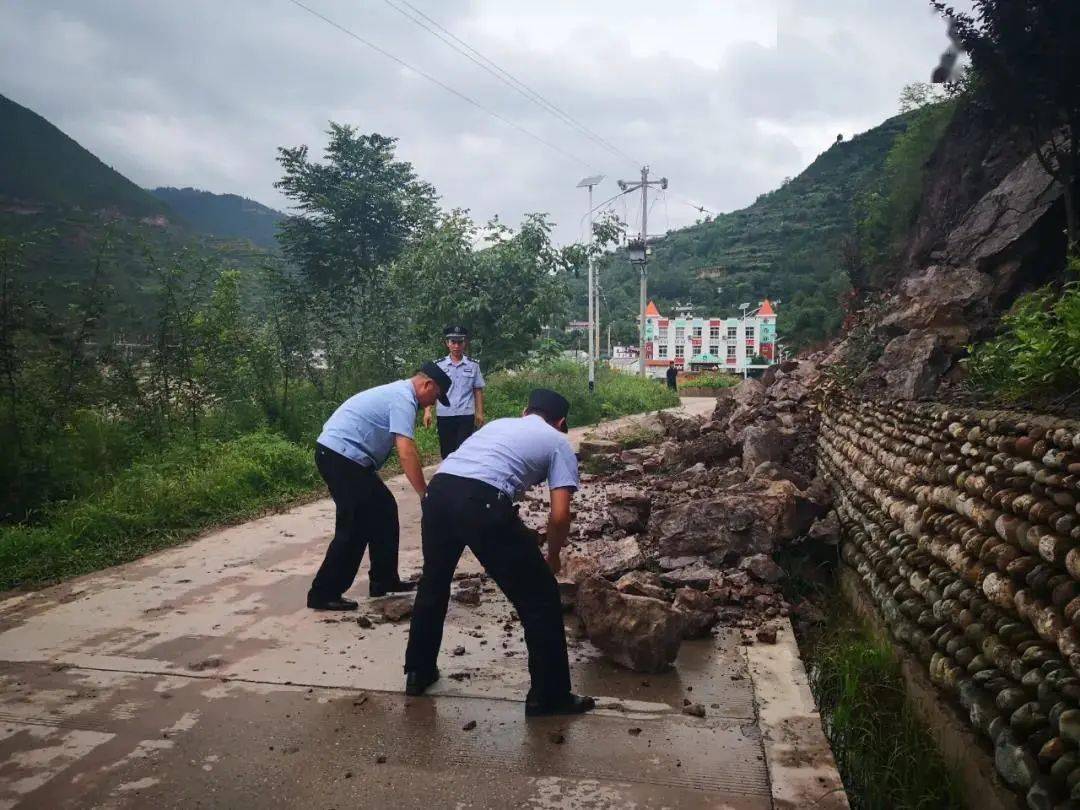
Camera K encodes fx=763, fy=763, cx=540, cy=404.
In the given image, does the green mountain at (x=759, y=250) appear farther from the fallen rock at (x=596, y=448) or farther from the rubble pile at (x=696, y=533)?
the rubble pile at (x=696, y=533)

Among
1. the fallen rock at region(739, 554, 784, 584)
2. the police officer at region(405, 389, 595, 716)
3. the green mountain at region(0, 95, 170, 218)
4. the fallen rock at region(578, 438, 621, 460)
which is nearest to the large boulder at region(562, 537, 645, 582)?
the fallen rock at region(739, 554, 784, 584)

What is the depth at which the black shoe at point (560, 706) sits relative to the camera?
3.39 metres

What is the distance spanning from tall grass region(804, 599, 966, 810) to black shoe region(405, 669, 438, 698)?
1.89 m

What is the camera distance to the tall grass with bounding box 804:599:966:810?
3.08 meters

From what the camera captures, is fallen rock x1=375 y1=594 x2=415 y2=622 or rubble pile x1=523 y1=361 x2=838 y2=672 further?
fallen rock x1=375 y1=594 x2=415 y2=622

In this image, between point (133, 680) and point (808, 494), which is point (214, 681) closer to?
point (133, 680)

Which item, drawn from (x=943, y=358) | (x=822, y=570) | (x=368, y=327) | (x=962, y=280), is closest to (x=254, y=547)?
(x=822, y=570)

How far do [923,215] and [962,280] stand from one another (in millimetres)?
5395

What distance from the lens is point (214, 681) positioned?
12.3ft

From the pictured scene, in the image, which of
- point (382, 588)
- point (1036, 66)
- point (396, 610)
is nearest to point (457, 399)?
point (382, 588)

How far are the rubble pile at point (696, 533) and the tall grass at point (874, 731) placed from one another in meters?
0.49

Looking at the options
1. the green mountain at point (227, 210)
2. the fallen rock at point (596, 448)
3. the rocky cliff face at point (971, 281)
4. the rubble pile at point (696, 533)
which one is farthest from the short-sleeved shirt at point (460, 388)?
the green mountain at point (227, 210)

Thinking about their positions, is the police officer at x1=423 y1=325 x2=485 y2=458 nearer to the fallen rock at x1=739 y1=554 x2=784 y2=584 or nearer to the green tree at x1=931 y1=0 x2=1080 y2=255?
the fallen rock at x1=739 y1=554 x2=784 y2=584

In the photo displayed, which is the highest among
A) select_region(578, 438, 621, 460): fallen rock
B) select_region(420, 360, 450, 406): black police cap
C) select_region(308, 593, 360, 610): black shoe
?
select_region(420, 360, 450, 406): black police cap
